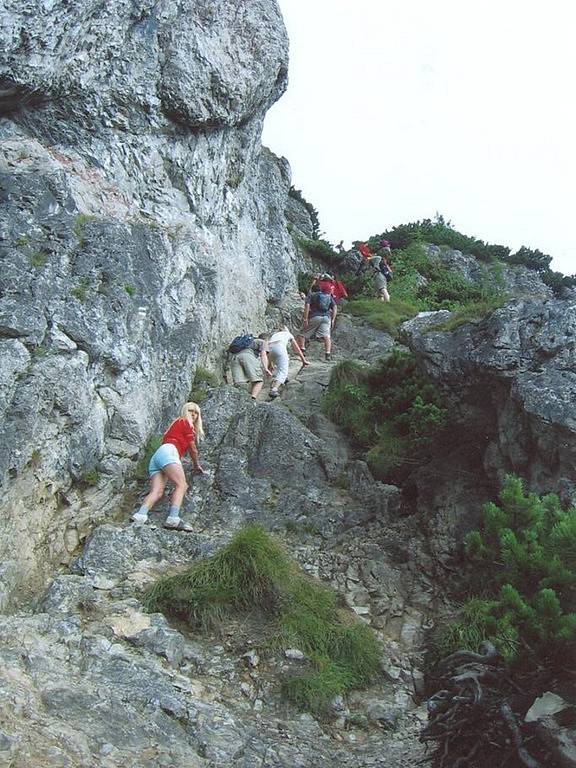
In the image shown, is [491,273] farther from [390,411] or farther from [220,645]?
[220,645]

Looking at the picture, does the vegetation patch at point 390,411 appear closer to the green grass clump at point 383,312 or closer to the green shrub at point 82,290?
the green shrub at point 82,290

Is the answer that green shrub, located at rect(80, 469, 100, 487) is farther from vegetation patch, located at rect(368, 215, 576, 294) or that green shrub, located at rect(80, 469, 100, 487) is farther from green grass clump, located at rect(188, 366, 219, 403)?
vegetation patch, located at rect(368, 215, 576, 294)

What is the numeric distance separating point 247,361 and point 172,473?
19.8 ft

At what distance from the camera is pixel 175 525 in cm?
1131

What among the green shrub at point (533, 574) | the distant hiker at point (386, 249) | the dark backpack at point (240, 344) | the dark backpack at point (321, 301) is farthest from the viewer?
the distant hiker at point (386, 249)

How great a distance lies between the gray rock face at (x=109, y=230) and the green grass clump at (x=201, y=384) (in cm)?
32

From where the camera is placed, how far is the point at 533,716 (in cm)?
622

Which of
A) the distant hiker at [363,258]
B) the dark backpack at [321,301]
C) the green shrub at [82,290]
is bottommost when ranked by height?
the green shrub at [82,290]

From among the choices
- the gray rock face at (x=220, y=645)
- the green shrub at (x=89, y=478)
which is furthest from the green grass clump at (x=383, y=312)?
the green shrub at (x=89, y=478)

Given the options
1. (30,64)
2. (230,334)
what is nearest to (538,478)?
(230,334)

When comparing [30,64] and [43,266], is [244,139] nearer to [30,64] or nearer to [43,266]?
[30,64]

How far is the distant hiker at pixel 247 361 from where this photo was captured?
17031 mm

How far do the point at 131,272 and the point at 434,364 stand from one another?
5.92 metres

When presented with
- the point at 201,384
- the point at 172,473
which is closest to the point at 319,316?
the point at 201,384
